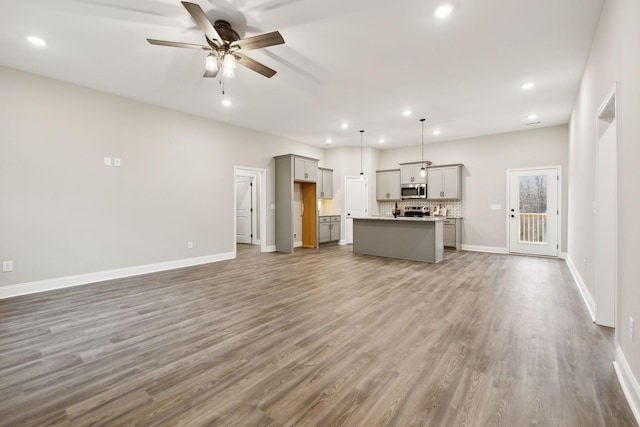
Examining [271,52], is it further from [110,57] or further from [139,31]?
[110,57]

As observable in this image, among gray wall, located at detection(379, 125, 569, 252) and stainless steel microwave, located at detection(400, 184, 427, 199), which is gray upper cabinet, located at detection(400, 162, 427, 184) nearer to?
stainless steel microwave, located at detection(400, 184, 427, 199)

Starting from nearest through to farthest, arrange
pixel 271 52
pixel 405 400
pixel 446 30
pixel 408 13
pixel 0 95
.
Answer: pixel 405 400, pixel 408 13, pixel 446 30, pixel 271 52, pixel 0 95

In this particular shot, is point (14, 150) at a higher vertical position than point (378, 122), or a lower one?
lower

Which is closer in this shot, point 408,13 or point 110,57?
point 408,13

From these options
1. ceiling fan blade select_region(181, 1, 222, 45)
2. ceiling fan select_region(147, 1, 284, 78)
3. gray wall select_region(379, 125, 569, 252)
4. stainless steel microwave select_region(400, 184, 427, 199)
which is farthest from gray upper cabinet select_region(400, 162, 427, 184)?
ceiling fan blade select_region(181, 1, 222, 45)

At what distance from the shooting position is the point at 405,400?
1.74 m

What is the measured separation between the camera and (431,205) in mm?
8469

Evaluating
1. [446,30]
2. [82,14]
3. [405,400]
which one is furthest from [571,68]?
[82,14]

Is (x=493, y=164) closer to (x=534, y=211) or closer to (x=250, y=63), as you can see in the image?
(x=534, y=211)

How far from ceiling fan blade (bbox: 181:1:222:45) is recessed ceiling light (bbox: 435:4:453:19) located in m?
2.18

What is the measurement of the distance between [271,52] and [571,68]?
4195 mm

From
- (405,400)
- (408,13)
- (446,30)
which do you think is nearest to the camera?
(405,400)

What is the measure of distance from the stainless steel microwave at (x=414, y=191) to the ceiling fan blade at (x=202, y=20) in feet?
22.4

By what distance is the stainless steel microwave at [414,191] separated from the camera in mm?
8273
